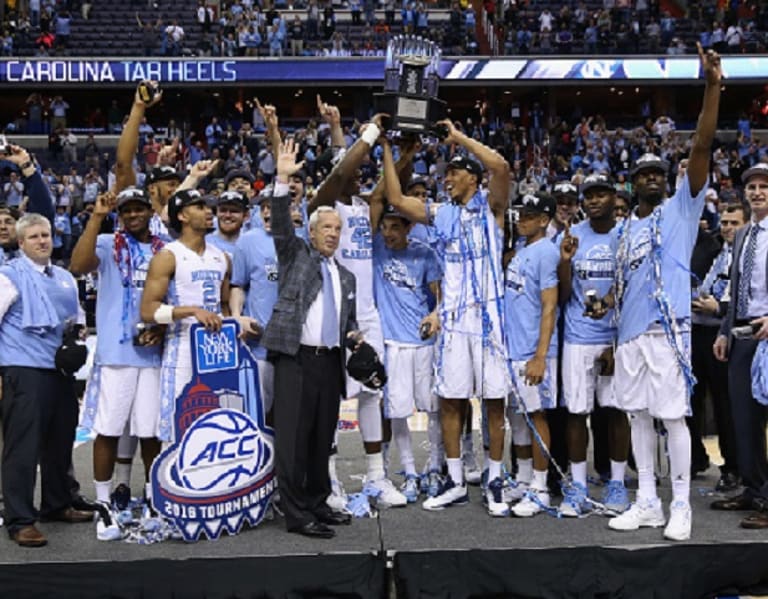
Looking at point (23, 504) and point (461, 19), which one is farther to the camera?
point (461, 19)

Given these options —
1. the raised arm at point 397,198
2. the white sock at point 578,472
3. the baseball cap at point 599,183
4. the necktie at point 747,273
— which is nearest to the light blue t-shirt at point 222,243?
the raised arm at point 397,198

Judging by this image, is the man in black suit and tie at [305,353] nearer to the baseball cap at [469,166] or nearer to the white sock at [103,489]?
the baseball cap at [469,166]

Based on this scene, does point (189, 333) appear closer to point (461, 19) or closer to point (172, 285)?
point (172, 285)

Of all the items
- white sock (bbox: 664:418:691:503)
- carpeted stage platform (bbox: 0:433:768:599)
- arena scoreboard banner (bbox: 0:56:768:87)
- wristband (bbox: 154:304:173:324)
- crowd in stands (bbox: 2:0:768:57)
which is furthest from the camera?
crowd in stands (bbox: 2:0:768:57)

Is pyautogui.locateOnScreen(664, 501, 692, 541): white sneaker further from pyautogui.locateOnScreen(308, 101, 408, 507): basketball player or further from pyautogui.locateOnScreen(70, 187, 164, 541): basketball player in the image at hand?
pyautogui.locateOnScreen(70, 187, 164, 541): basketball player

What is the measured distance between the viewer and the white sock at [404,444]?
6.40 meters

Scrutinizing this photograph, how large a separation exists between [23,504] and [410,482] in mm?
2316

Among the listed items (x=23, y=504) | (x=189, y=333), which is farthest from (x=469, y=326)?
(x=23, y=504)

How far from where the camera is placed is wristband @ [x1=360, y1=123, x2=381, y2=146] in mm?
5855

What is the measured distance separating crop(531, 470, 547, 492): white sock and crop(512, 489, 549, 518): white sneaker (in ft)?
0.09

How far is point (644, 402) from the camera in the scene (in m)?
5.52

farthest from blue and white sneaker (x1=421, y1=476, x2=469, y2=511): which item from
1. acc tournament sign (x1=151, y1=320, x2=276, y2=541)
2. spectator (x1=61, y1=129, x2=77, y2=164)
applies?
spectator (x1=61, y1=129, x2=77, y2=164)

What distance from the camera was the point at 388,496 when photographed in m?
6.12

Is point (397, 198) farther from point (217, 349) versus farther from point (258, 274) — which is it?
point (217, 349)
